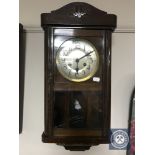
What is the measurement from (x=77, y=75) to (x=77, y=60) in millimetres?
78

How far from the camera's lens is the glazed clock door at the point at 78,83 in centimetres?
120

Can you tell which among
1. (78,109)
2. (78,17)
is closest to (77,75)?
(78,109)

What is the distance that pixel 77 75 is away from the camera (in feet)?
4.02

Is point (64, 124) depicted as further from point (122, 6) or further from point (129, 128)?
point (122, 6)

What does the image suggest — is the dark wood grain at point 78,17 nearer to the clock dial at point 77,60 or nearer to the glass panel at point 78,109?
the clock dial at point 77,60

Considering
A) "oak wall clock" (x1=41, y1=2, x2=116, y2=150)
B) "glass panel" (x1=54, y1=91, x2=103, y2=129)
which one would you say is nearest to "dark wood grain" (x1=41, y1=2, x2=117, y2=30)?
"oak wall clock" (x1=41, y1=2, x2=116, y2=150)

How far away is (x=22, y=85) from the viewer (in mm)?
1404

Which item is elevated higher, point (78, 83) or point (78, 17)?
point (78, 17)

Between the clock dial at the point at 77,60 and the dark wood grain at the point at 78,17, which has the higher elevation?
the dark wood grain at the point at 78,17

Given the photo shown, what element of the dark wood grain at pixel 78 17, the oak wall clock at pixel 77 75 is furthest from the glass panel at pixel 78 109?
the dark wood grain at pixel 78 17

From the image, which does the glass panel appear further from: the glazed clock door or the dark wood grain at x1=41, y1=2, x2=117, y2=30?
the dark wood grain at x1=41, y1=2, x2=117, y2=30

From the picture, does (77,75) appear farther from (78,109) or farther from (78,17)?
(78,17)
